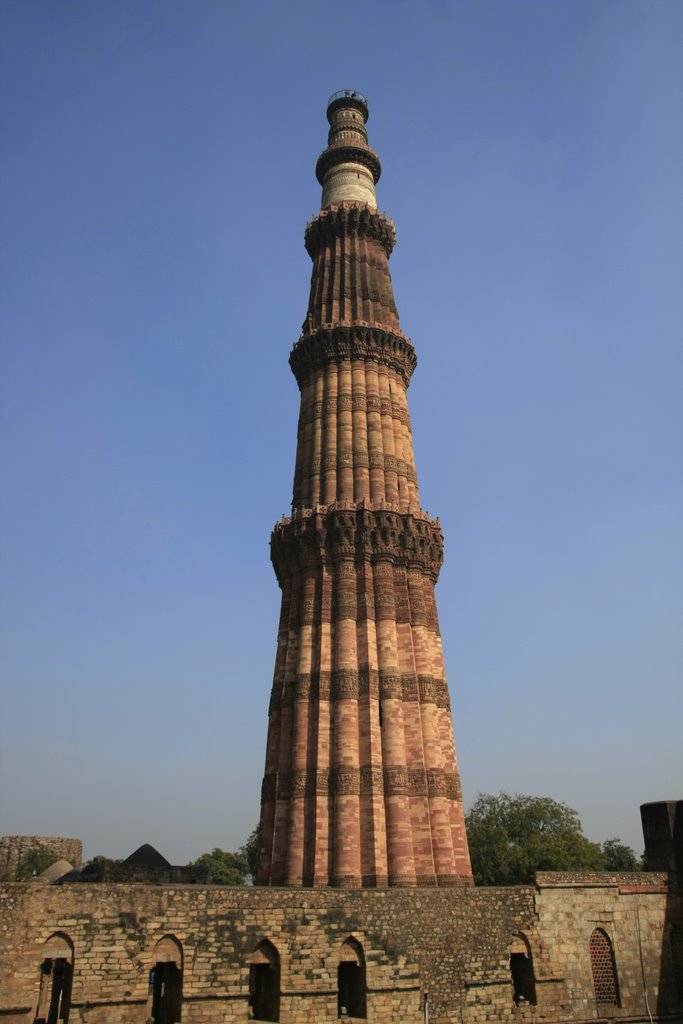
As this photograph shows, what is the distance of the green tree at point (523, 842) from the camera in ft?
135

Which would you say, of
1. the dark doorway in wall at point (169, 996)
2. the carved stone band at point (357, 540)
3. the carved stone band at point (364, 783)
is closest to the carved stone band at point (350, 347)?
the carved stone band at point (357, 540)

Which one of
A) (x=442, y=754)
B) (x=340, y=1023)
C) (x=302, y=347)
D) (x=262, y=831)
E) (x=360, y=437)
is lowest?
(x=340, y=1023)

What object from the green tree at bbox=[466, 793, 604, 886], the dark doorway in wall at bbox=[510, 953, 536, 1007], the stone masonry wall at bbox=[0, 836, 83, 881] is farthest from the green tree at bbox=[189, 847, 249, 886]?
the dark doorway in wall at bbox=[510, 953, 536, 1007]

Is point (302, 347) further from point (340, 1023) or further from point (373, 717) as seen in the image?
point (340, 1023)

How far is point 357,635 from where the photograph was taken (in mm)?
23438

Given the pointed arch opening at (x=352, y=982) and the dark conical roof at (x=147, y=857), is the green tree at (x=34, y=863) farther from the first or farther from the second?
the pointed arch opening at (x=352, y=982)

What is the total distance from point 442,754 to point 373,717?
2.40 m

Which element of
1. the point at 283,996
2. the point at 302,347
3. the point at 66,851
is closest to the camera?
the point at 283,996

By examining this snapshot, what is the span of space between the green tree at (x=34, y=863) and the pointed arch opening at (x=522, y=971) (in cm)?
3949

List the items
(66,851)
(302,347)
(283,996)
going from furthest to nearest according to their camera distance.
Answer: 1. (66,851)
2. (302,347)
3. (283,996)

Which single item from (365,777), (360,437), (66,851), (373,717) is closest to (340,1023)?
(365,777)

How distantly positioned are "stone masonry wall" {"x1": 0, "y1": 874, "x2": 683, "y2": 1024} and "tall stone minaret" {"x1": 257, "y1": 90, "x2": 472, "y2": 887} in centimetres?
268

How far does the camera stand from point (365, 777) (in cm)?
2148

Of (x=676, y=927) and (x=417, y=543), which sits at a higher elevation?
(x=417, y=543)
